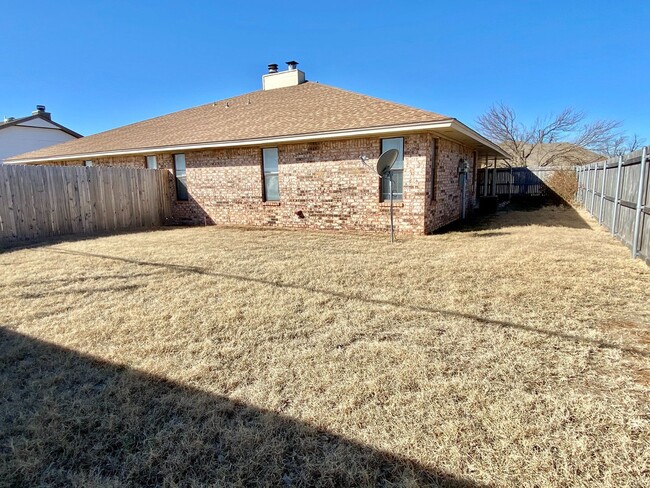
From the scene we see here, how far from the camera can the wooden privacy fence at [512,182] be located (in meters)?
19.2

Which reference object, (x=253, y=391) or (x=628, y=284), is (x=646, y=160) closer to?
(x=628, y=284)

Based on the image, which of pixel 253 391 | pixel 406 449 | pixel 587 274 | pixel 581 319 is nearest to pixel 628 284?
pixel 587 274

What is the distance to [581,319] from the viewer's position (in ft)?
12.3

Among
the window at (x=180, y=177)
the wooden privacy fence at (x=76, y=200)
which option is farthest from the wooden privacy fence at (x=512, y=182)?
the wooden privacy fence at (x=76, y=200)

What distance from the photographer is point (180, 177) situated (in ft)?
41.9

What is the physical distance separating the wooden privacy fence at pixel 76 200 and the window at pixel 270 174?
4129 mm

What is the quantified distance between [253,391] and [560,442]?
6.24 ft

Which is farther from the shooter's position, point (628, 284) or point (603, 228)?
point (603, 228)

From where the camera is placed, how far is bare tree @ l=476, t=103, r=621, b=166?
29.8m

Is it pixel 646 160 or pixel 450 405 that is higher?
pixel 646 160

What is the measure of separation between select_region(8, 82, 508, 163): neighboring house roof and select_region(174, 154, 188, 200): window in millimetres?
672

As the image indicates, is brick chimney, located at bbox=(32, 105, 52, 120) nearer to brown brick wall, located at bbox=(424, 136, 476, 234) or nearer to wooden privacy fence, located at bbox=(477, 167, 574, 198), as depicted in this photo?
brown brick wall, located at bbox=(424, 136, 476, 234)

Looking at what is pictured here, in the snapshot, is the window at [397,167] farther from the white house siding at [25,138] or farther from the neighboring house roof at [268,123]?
the white house siding at [25,138]

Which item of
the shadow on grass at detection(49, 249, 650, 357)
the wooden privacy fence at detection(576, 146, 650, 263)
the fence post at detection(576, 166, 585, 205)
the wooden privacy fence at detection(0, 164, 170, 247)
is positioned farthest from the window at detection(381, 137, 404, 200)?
the fence post at detection(576, 166, 585, 205)
